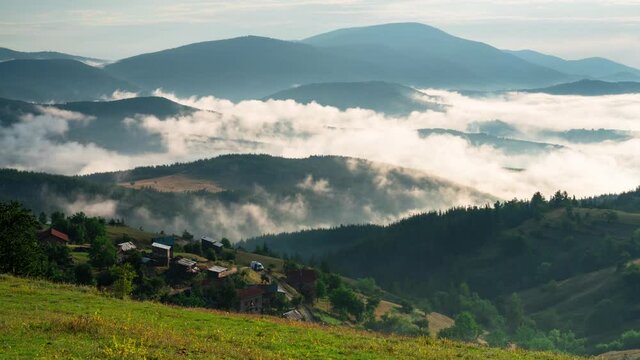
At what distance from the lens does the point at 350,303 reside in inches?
5157

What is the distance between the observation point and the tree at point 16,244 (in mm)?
78188

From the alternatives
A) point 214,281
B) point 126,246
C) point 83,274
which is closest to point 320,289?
point 214,281

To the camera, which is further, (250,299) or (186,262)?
(186,262)

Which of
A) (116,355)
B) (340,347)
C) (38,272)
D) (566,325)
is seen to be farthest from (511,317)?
(116,355)

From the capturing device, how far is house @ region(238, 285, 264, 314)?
112 meters

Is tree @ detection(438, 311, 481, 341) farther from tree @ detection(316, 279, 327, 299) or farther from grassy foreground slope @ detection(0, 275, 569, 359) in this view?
grassy foreground slope @ detection(0, 275, 569, 359)

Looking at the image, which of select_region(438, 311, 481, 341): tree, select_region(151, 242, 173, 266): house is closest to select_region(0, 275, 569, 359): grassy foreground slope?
select_region(151, 242, 173, 266): house

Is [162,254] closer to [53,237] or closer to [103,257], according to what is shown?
[103,257]

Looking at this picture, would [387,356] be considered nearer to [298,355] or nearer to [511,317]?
[298,355]

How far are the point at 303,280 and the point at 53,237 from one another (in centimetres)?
4880

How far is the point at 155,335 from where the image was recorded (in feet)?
140

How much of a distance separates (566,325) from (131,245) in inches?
4236

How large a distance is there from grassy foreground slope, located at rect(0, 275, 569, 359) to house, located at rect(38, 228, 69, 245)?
69.9 m

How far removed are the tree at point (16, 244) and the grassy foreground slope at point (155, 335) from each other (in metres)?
14.3
